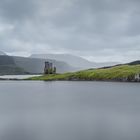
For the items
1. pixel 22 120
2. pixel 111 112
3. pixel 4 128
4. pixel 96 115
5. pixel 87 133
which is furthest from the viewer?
pixel 111 112

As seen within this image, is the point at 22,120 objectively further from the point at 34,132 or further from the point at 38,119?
the point at 34,132

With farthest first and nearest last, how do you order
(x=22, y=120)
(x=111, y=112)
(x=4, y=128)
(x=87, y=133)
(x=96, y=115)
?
(x=111, y=112)
(x=96, y=115)
(x=22, y=120)
(x=4, y=128)
(x=87, y=133)

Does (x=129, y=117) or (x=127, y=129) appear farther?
(x=129, y=117)

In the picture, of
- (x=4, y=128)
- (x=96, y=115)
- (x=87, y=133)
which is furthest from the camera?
(x=96, y=115)

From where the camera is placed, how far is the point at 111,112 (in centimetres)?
5762

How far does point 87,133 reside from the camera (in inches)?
1533

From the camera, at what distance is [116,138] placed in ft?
119

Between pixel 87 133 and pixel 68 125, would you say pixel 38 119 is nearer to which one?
pixel 68 125

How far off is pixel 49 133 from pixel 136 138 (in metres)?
11.3

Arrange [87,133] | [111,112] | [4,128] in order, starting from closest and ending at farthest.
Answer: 1. [87,133]
2. [4,128]
3. [111,112]

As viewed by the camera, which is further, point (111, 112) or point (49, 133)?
point (111, 112)

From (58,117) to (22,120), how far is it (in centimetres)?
650

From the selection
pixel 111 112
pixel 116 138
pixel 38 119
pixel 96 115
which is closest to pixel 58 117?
pixel 38 119

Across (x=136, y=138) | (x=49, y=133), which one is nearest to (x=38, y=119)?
(x=49, y=133)
